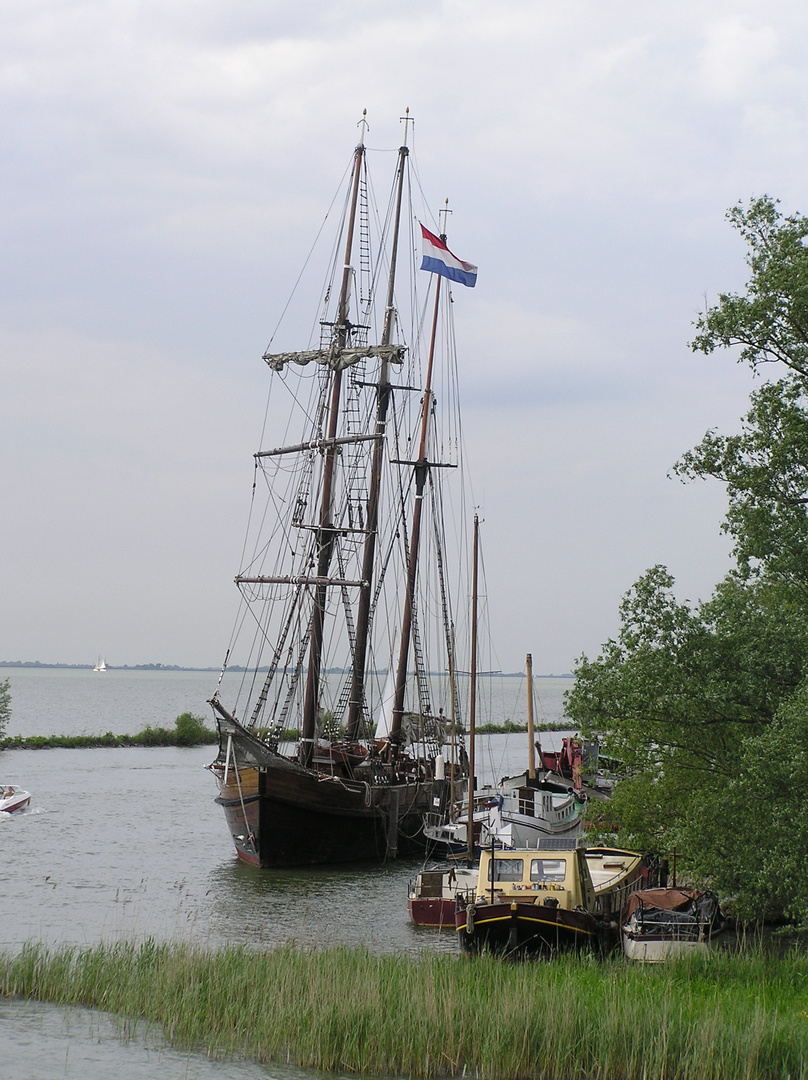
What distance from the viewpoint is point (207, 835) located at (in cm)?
4322

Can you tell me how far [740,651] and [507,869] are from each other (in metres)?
7.10

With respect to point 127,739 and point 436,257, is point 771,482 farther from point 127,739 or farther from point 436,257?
point 127,739

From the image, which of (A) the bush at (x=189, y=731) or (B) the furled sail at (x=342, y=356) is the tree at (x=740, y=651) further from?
(A) the bush at (x=189, y=731)

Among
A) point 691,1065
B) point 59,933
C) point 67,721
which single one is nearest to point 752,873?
point 691,1065

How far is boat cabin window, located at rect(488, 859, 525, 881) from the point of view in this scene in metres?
22.1

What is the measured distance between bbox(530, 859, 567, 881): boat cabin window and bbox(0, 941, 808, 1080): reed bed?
504 centimetres

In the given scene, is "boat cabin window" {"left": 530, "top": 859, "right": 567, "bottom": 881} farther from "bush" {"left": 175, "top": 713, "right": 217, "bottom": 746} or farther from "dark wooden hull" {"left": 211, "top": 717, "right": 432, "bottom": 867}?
"bush" {"left": 175, "top": 713, "right": 217, "bottom": 746}

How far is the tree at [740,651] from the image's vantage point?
1809cm

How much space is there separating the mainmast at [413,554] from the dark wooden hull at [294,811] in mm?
7046

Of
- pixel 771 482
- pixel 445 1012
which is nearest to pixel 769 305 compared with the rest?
pixel 771 482

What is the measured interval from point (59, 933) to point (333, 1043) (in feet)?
40.9

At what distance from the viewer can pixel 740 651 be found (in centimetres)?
1870

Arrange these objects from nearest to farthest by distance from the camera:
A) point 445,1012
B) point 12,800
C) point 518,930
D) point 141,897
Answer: point 445,1012
point 518,930
point 141,897
point 12,800

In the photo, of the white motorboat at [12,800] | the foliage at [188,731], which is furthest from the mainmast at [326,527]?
the foliage at [188,731]
